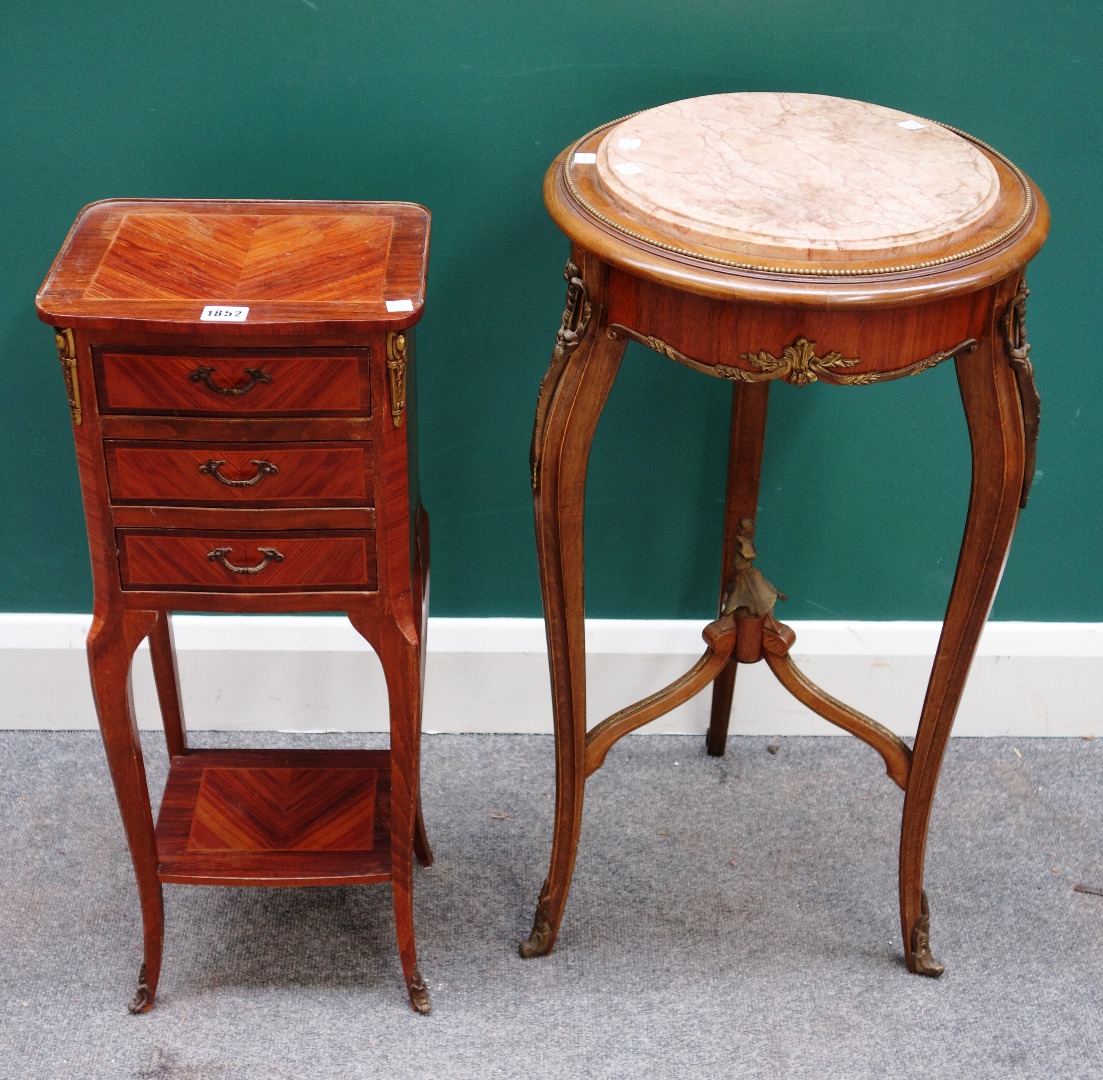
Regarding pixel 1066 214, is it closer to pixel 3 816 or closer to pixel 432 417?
pixel 432 417

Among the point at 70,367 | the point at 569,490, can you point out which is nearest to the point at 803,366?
the point at 569,490

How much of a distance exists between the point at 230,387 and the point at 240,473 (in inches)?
4.0

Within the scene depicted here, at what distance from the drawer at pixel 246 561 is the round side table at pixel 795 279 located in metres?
0.24

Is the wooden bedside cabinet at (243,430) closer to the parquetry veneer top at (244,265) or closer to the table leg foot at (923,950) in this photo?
the parquetry veneer top at (244,265)

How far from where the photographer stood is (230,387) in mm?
1365

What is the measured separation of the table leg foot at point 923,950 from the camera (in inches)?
72.5

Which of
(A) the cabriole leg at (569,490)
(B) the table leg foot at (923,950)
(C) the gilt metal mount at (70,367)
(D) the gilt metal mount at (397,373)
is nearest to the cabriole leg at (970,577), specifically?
(B) the table leg foot at (923,950)

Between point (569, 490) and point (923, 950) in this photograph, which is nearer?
point (569, 490)

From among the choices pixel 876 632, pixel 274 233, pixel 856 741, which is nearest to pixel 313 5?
pixel 274 233

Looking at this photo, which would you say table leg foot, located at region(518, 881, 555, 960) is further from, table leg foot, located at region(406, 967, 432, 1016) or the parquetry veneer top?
the parquetry veneer top

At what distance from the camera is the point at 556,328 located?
1910 mm

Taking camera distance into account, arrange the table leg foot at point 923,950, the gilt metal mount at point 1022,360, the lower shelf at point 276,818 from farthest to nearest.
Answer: the table leg foot at point 923,950 < the lower shelf at point 276,818 < the gilt metal mount at point 1022,360

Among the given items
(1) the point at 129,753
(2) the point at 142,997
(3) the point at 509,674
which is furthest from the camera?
(3) the point at 509,674

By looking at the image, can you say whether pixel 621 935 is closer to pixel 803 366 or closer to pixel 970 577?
pixel 970 577
